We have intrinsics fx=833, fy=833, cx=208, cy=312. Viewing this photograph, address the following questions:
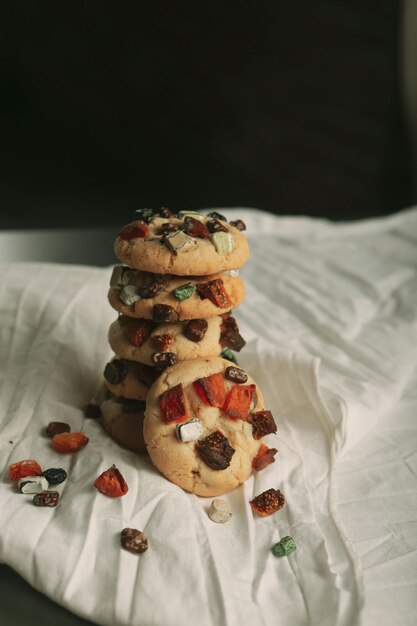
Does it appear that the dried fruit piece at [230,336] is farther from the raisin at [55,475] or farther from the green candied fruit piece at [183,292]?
the raisin at [55,475]

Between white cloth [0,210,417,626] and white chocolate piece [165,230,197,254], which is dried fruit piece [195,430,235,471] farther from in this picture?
white chocolate piece [165,230,197,254]

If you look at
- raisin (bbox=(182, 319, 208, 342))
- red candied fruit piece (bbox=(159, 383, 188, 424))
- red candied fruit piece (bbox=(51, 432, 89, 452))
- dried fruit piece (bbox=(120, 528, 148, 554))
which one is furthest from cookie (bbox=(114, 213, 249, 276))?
dried fruit piece (bbox=(120, 528, 148, 554))

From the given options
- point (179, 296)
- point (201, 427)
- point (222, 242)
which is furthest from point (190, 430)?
point (222, 242)

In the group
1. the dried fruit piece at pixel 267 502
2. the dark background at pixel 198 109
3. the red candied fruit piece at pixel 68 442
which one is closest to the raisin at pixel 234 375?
the dried fruit piece at pixel 267 502

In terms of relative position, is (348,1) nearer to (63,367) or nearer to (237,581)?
(63,367)

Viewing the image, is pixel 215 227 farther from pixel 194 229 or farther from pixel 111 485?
pixel 111 485

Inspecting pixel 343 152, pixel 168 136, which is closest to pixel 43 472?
pixel 168 136
